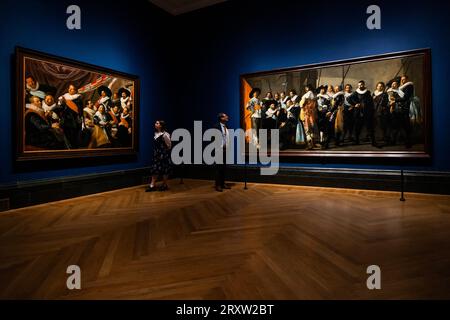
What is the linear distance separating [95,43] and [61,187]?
2.93 meters

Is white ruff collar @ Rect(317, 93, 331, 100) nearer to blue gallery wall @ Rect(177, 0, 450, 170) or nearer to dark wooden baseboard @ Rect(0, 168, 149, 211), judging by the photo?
blue gallery wall @ Rect(177, 0, 450, 170)

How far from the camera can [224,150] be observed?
6105 mm

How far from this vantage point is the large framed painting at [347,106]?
5.20 meters

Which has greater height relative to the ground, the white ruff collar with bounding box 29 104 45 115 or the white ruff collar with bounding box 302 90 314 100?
the white ruff collar with bounding box 302 90 314 100

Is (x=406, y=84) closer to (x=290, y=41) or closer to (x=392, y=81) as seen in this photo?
(x=392, y=81)

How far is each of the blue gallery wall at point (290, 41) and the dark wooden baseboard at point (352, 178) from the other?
0.20 m

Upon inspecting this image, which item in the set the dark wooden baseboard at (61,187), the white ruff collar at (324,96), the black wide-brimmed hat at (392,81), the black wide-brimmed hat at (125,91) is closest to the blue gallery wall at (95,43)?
→ the dark wooden baseboard at (61,187)

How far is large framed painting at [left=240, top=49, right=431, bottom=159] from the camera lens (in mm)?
5199

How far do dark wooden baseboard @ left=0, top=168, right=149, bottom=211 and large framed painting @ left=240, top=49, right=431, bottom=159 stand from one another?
310 cm

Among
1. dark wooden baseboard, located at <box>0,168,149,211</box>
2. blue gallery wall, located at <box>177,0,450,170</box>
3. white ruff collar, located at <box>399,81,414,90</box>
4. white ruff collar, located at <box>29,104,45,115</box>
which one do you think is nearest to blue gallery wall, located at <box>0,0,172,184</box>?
dark wooden baseboard, located at <box>0,168,149,211</box>

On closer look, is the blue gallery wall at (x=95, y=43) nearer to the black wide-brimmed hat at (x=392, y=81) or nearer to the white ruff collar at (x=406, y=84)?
the black wide-brimmed hat at (x=392, y=81)

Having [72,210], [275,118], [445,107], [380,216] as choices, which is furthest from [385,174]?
[72,210]

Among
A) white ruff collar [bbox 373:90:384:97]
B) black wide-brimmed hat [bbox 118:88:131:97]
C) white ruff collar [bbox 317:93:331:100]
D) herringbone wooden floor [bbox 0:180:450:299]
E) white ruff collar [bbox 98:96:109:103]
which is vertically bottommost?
herringbone wooden floor [bbox 0:180:450:299]

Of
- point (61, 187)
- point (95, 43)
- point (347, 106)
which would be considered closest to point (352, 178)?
point (347, 106)
